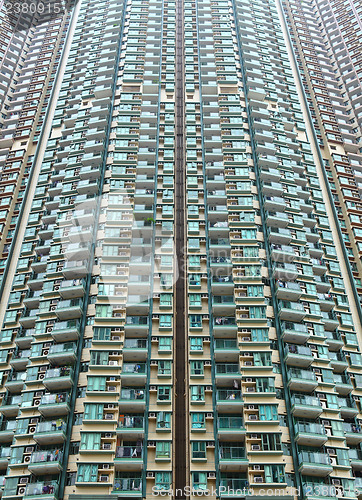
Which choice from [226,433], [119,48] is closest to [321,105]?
[119,48]

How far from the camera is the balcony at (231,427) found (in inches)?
1729

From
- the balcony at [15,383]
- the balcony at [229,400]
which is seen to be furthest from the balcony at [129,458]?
the balcony at [15,383]

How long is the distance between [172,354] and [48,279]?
55.2ft

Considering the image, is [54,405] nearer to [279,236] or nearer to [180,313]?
[180,313]

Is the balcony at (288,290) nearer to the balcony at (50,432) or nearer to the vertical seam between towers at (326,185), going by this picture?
the vertical seam between towers at (326,185)

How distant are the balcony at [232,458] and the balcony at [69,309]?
1950 centimetres

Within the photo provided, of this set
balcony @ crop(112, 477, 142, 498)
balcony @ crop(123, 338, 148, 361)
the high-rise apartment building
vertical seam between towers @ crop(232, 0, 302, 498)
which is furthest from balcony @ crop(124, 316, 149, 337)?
balcony @ crop(112, 477, 142, 498)

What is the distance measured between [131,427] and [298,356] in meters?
17.2

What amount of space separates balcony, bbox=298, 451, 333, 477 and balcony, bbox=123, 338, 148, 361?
661 inches

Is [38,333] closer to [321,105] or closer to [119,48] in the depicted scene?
[119,48]

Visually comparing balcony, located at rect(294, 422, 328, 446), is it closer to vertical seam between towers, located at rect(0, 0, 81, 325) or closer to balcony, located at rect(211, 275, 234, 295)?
balcony, located at rect(211, 275, 234, 295)

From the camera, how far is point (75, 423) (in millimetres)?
45750

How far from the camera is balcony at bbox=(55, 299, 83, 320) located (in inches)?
2021

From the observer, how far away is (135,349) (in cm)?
4838
